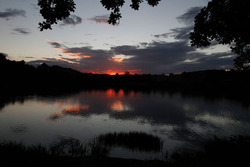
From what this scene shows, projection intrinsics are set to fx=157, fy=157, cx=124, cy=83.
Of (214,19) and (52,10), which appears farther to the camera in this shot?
(214,19)

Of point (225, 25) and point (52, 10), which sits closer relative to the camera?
point (52, 10)

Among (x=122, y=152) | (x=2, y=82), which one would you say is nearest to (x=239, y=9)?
(x=122, y=152)

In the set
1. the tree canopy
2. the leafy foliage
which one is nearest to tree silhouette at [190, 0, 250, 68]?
the tree canopy

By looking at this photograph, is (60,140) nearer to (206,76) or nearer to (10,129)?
(10,129)

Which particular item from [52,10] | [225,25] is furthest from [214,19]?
[52,10]

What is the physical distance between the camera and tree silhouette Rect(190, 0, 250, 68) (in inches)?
517

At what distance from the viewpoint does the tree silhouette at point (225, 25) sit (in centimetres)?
1313

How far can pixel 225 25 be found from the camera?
1514cm

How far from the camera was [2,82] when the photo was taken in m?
97.4

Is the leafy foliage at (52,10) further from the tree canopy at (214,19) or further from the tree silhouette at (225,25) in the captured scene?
the tree silhouette at (225,25)

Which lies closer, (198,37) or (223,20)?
(223,20)

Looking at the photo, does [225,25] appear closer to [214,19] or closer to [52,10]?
[214,19]

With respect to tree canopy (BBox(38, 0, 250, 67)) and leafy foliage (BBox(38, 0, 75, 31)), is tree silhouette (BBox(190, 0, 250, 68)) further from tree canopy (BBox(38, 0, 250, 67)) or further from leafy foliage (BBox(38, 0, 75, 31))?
leafy foliage (BBox(38, 0, 75, 31))

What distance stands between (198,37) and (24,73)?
13511cm
